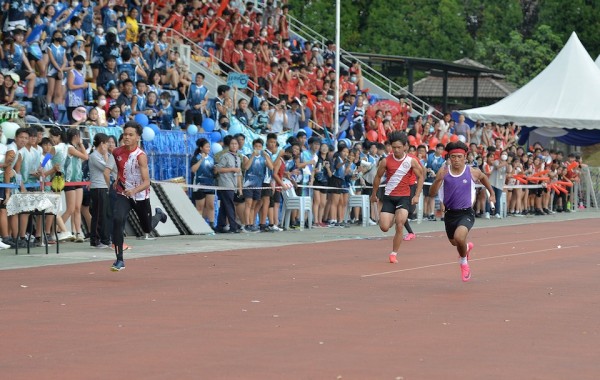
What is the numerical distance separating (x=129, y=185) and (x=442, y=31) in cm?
5450

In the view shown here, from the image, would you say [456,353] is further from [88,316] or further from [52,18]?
[52,18]

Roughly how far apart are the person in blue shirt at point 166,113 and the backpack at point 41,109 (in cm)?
322

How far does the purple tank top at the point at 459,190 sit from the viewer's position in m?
16.9

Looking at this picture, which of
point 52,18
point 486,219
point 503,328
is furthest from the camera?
point 486,219

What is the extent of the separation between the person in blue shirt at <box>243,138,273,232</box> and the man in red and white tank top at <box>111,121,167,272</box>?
961 cm

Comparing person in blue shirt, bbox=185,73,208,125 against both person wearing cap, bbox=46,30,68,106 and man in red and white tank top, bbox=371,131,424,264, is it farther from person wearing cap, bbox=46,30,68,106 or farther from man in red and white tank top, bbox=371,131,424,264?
man in red and white tank top, bbox=371,131,424,264

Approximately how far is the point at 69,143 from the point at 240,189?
4891 mm

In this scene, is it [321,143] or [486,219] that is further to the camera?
[486,219]

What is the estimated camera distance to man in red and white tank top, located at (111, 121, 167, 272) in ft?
55.7

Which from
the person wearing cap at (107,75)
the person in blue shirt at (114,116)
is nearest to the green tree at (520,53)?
the person wearing cap at (107,75)

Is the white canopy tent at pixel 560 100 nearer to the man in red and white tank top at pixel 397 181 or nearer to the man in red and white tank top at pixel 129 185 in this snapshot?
the man in red and white tank top at pixel 397 181

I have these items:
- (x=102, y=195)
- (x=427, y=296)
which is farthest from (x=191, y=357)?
(x=102, y=195)

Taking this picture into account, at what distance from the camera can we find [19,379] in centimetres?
907

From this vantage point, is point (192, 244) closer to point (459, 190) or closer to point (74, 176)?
point (74, 176)
